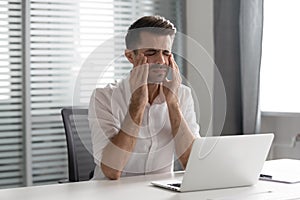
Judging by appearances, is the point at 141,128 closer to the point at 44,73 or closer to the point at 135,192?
the point at 135,192

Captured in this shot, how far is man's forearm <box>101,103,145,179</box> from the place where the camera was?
1979mm

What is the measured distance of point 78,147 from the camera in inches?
94.2

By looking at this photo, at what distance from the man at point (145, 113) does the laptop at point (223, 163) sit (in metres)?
0.26

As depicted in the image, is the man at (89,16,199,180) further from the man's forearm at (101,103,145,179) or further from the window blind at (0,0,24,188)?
the window blind at (0,0,24,188)

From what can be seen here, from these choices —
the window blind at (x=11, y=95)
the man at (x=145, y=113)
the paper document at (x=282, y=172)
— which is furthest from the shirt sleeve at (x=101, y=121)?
the window blind at (x=11, y=95)

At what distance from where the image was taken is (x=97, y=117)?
207 cm

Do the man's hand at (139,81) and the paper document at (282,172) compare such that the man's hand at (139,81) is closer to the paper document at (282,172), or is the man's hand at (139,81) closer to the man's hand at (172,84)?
the man's hand at (172,84)

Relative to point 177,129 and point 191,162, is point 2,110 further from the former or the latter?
point 191,162

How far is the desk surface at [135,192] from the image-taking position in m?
1.65

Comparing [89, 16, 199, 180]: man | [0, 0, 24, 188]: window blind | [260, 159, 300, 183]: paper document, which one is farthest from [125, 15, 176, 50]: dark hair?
[0, 0, 24, 188]: window blind

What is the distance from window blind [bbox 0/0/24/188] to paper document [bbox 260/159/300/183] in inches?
61.5

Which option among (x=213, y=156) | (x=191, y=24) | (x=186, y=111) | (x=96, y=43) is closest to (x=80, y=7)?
(x=96, y=43)

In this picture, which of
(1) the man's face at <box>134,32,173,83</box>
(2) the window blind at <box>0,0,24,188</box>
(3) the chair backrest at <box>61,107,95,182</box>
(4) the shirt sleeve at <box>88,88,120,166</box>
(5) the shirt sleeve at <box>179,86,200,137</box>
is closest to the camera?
(1) the man's face at <box>134,32,173,83</box>

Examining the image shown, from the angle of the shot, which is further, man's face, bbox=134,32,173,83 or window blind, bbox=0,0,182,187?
window blind, bbox=0,0,182,187
